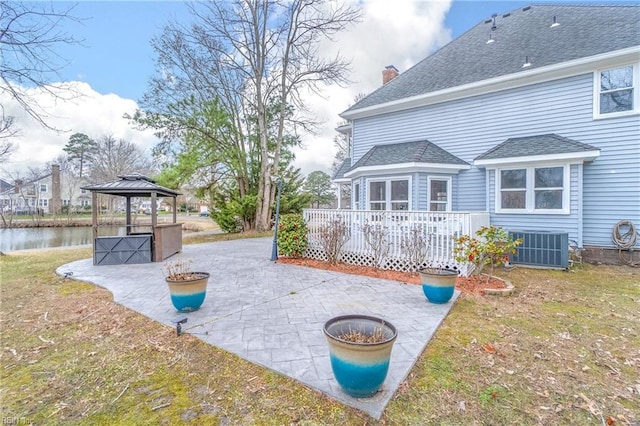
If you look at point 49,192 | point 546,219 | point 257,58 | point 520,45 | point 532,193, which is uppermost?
point 257,58

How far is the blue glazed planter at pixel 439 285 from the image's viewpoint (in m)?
4.71

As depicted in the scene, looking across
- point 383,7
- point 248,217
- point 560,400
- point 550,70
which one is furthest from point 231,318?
point 248,217

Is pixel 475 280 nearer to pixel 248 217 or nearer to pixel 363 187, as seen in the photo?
pixel 363 187

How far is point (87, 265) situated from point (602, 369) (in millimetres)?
10817

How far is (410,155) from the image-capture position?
9789mm

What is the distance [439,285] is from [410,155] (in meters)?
6.07

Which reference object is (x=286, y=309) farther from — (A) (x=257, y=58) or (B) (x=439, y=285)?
(A) (x=257, y=58)

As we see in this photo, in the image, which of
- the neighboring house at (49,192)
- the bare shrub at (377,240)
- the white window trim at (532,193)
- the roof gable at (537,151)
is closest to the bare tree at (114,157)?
the neighboring house at (49,192)

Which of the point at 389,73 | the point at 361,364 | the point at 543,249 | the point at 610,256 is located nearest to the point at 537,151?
the point at 543,249

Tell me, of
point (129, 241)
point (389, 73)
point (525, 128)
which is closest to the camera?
point (129, 241)

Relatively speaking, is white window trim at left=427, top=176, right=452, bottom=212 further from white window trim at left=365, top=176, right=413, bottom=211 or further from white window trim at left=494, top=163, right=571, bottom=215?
white window trim at left=494, top=163, right=571, bottom=215

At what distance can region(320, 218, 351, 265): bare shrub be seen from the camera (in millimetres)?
7875

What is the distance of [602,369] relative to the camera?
3033 mm

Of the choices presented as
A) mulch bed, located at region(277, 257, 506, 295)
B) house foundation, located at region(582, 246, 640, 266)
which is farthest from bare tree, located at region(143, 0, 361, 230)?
house foundation, located at region(582, 246, 640, 266)
